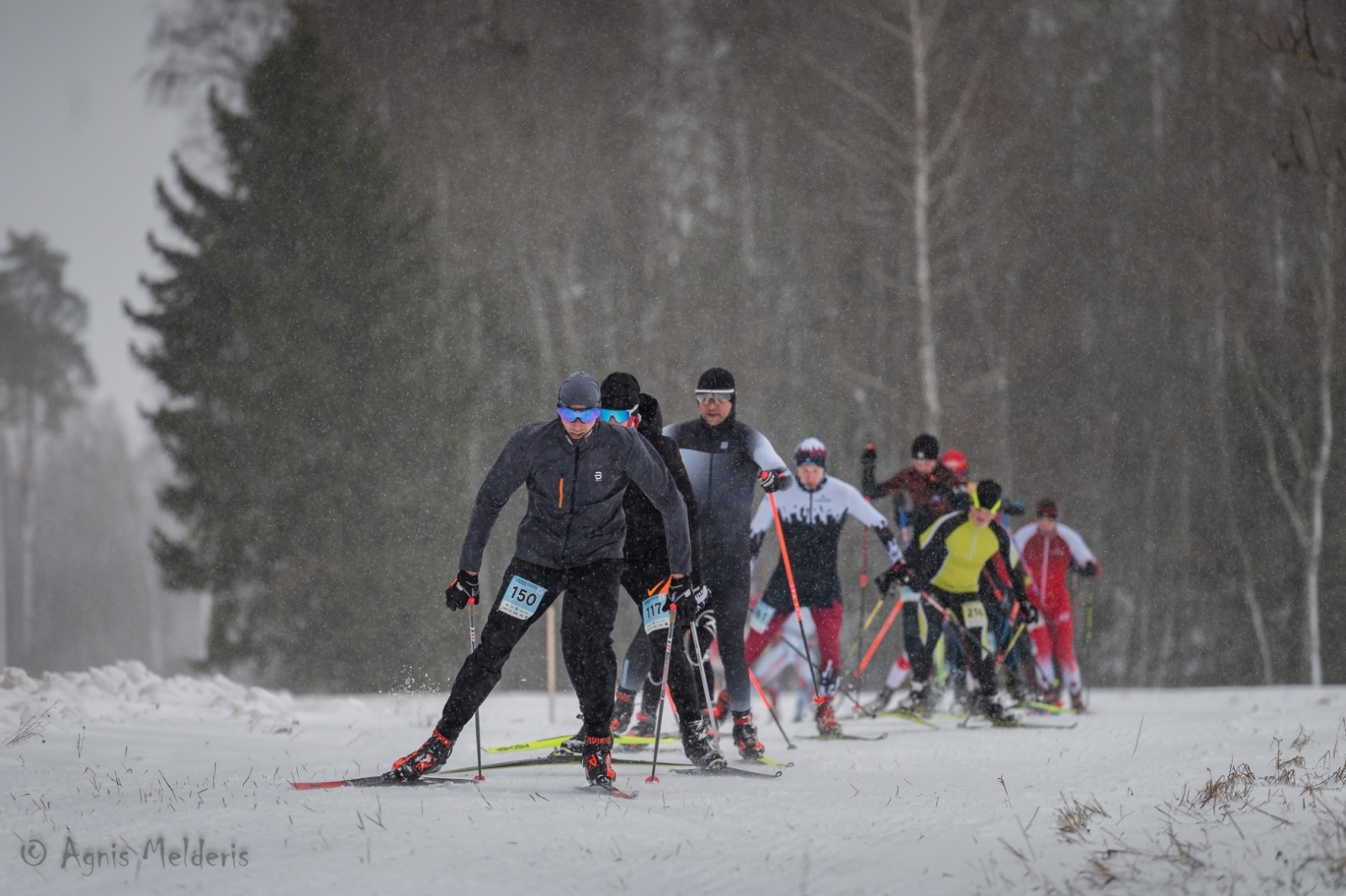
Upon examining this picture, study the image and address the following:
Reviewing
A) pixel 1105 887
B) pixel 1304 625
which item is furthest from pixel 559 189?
pixel 1105 887

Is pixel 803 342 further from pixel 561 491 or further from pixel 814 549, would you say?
pixel 561 491

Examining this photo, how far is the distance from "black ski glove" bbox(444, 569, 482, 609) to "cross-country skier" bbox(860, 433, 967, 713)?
590 centimetres

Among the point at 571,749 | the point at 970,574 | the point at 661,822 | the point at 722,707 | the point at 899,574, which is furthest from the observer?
the point at 970,574

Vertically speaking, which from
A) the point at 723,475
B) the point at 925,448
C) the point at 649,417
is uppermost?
the point at 925,448

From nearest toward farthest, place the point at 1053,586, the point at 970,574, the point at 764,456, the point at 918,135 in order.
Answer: the point at 764,456 → the point at 970,574 → the point at 1053,586 → the point at 918,135

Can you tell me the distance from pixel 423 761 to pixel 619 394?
205 centimetres

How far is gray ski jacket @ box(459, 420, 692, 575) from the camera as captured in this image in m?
6.42

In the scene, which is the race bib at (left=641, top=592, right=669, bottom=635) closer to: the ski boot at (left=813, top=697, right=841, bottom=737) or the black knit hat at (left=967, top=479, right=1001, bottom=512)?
the ski boot at (left=813, top=697, right=841, bottom=737)

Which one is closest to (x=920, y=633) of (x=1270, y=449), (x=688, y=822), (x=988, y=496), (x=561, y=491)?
(x=988, y=496)

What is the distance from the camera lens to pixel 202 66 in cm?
2291

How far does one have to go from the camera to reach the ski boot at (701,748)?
23.6ft

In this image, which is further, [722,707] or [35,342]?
[35,342]

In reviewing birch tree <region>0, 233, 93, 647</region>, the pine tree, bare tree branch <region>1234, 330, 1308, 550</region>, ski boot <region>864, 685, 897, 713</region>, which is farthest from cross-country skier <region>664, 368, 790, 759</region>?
birch tree <region>0, 233, 93, 647</region>

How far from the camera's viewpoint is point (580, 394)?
6.32 metres
